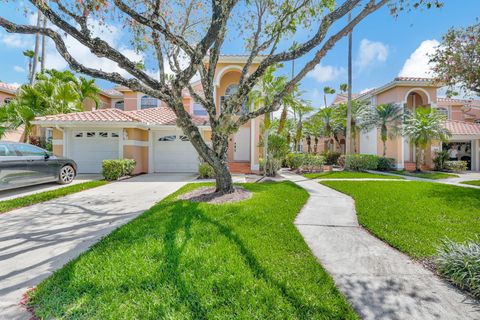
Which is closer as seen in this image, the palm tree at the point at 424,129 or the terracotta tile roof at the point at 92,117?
the terracotta tile roof at the point at 92,117

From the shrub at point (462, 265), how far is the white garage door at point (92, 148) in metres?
14.5

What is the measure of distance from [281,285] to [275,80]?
12538mm

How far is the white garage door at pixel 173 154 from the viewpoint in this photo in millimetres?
14734

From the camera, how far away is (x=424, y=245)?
13.9ft

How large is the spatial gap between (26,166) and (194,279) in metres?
8.97

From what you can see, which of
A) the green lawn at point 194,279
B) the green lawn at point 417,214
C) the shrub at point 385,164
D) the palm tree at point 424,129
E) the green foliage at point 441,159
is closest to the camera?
the green lawn at point 194,279

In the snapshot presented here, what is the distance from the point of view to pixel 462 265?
3.23 meters

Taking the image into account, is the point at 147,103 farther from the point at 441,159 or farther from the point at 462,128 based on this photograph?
the point at 462,128

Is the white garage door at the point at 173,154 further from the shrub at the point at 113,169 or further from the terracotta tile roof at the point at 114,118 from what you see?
the shrub at the point at 113,169

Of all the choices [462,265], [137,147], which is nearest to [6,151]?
[137,147]

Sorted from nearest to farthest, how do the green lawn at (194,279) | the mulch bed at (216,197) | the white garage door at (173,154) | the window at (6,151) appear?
the green lawn at (194,279), the mulch bed at (216,197), the window at (6,151), the white garage door at (173,154)

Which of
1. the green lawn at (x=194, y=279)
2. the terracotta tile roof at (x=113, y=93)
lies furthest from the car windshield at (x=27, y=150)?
the terracotta tile roof at (x=113, y=93)

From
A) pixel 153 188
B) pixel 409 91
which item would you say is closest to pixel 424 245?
pixel 153 188

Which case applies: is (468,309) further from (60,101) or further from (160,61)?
(60,101)
